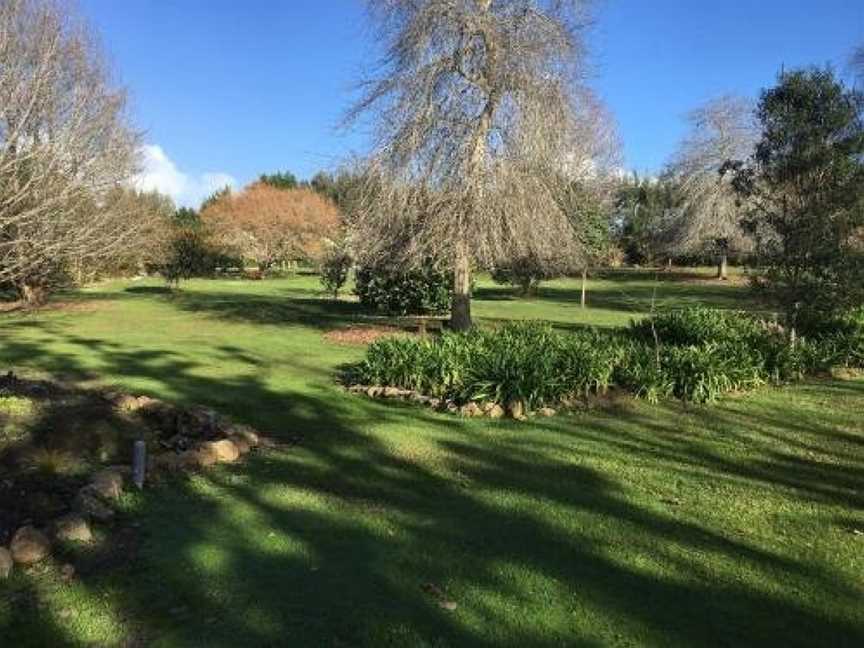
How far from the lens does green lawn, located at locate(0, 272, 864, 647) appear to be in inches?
164

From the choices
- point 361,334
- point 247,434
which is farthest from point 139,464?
point 361,334

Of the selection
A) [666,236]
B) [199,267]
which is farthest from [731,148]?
[199,267]

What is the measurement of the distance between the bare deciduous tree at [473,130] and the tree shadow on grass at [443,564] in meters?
8.30

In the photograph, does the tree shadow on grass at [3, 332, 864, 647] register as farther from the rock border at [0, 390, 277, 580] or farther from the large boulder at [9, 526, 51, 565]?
the large boulder at [9, 526, 51, 565]

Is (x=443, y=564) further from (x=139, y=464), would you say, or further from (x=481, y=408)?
(x=481, y=408)

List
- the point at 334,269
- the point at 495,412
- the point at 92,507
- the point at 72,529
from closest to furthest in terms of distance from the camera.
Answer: the point at 72,529 → the point at 92,507 → the point at 495,412 → the point at 334,269

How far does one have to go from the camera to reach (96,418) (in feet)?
25.8

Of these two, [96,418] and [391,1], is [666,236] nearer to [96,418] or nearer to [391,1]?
[391,1]

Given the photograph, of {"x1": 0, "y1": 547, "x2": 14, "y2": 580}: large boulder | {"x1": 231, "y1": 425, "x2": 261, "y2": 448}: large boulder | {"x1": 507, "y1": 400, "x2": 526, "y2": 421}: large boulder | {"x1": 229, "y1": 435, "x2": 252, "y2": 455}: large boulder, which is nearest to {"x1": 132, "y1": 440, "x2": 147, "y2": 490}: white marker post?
{"x1": 229, "y1": 435, "x2": 252, "y2": 455}: large boulder

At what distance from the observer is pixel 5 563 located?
4566 mm

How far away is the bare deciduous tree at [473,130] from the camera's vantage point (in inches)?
609

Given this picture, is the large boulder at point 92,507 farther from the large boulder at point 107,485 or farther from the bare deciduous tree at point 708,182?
the bare deciduous tree at point 708,182

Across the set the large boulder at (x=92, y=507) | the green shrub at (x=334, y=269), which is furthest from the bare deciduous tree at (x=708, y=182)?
the large boulder at (x=92, y=507)

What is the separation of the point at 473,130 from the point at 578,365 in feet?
21.9
